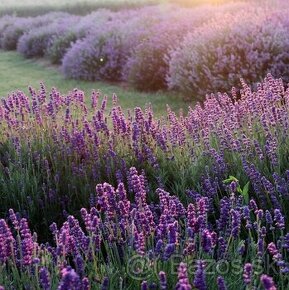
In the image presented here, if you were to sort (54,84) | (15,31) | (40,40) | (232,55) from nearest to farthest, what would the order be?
(232,55), (54,84), (40,40), (15,31)

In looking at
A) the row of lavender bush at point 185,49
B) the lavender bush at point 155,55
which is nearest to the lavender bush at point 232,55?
the row of lavender bush at point 185,49

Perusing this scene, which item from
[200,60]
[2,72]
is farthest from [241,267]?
[2,72]

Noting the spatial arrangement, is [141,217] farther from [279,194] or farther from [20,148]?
[20,148]

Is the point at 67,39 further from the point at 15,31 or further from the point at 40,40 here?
the point at 15,31

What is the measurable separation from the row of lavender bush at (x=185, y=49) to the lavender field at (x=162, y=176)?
0.03m

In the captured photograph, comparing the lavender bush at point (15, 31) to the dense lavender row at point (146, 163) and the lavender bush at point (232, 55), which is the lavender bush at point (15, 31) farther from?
the dense lavender row at point (146, 163)

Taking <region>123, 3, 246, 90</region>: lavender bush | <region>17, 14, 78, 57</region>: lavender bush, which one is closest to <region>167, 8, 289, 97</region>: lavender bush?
<region>123, 3, 246, 90</region>: lavender bush

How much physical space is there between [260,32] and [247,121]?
3.50 m

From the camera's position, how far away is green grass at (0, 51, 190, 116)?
8.32 m

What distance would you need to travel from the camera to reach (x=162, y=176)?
13.1ft

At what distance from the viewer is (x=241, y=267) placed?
246 cm

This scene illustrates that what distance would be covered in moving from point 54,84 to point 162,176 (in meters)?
6.98

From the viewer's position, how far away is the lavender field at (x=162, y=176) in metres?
2.36

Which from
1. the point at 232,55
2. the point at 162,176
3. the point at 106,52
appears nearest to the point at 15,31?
the point at 106,52
